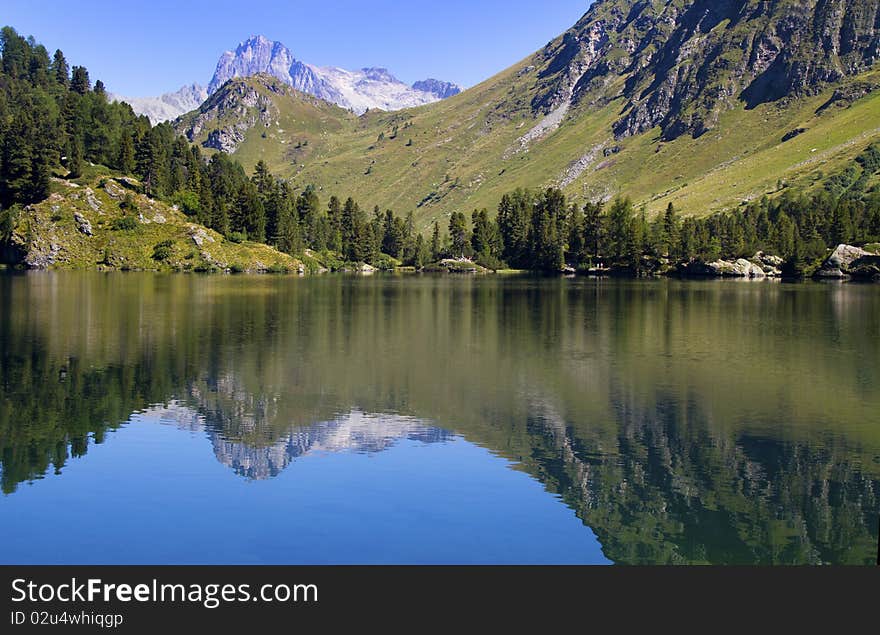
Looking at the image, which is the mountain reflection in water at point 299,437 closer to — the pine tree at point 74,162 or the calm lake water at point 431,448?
the calm lake water at point 431,448

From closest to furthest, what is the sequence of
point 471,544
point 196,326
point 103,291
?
point 471,544
point 196,326
point 103,291

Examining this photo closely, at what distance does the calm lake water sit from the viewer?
2088 cm

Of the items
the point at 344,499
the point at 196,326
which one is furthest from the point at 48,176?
the point at 344,499

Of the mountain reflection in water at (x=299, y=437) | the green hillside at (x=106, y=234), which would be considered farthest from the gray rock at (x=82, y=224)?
the mountain reflection in water at (x=299, y=437)

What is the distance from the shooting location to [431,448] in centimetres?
3059

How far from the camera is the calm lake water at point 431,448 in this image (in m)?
20.9

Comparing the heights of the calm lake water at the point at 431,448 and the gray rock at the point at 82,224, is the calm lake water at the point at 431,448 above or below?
below

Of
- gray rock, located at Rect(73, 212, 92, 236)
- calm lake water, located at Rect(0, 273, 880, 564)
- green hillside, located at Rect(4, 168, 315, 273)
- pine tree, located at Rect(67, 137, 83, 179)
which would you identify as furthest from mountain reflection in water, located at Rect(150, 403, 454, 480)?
pine tree, located at Rect(67, 137, 83, 179)

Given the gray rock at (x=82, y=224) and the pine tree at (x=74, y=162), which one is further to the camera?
the pine tree at (x=74, y=162)

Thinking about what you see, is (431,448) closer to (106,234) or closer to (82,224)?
(82,224)

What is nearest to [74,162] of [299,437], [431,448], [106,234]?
[106,234]
